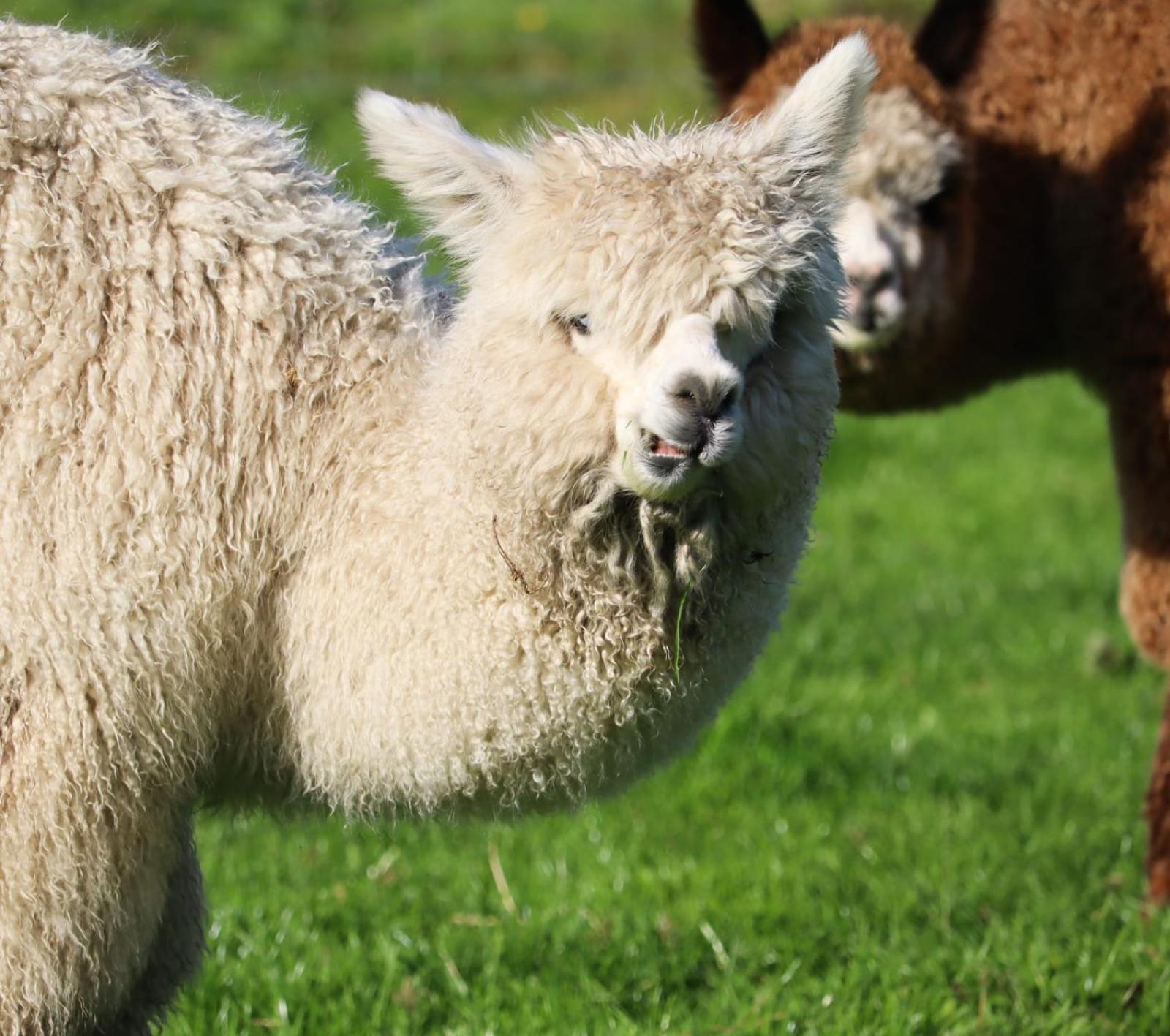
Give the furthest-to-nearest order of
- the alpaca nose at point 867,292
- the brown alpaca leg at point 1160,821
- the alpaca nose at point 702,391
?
the brown alpaca leg at point 1160,821
the alpaca nose at point 867,292
the alpaca nose at point 702,391

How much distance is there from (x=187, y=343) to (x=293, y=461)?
0.30m

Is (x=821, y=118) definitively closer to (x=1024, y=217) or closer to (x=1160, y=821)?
(x=1024, y=217)

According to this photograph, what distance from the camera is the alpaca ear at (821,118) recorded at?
9.41 ft

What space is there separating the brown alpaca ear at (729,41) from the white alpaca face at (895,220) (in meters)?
0.58

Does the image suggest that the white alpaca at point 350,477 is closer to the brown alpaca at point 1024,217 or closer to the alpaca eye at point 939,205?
the brown alpaca at point 1024,217

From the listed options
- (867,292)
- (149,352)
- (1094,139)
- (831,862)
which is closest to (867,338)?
(867,292)

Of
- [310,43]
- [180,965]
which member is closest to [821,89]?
[180,965]

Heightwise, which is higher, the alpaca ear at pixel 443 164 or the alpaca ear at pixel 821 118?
the alpaca ear at pixel 821 118

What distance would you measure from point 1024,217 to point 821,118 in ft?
7.15

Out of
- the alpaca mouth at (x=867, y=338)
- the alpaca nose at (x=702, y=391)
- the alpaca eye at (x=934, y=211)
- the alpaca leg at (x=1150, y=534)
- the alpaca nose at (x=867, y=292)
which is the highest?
the alpaca eye at (x=934, y=211)

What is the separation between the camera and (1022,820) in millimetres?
5504

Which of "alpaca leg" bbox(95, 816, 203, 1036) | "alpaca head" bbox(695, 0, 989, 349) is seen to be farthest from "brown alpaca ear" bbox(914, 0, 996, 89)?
"alpaca leg" bbox(95, 816, 203, 1036)

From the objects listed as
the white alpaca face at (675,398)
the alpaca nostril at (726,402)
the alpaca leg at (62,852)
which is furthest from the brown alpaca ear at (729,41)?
the alpaca leg at (62,852)

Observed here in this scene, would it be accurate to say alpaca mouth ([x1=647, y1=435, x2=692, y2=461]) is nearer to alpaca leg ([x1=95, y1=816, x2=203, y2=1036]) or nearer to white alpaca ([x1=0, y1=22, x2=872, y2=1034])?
white alpaca ([x1=0, y1=22, x2=872, y2=1034])
